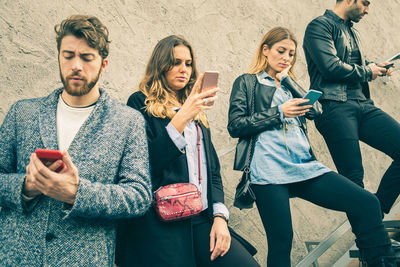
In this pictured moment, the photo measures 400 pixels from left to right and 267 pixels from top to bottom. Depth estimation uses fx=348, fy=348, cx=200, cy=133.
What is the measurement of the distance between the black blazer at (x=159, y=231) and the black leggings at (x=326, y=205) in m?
0.36

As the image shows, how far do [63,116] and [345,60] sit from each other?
189cm

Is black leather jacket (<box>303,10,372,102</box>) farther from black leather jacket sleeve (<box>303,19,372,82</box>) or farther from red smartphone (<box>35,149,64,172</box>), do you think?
red smartphone (<box>35,149,64,172</box>)

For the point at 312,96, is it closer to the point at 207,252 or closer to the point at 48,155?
the point at 207,252

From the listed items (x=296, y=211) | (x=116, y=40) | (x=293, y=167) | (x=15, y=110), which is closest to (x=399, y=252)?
(x=293, y=167)

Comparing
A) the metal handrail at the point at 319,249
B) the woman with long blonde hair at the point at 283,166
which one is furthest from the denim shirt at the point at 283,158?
the metal handrail at the point at 319,249

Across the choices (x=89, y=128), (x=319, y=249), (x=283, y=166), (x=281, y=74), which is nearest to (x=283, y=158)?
(x=283, y=166)

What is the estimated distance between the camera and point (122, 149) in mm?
1527

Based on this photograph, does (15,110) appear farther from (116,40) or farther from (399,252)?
(399,252)

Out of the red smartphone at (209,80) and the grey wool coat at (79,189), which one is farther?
the red smartphone at (209,80)

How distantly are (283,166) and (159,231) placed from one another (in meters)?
0.81

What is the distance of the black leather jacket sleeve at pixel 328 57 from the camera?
2.27 meters

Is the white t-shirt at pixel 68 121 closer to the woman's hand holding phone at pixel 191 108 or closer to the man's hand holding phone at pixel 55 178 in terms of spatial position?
the man's hand holding phone at pixel 55 178

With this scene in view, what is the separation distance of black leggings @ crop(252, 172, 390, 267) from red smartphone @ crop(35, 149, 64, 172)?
1148 millimetres

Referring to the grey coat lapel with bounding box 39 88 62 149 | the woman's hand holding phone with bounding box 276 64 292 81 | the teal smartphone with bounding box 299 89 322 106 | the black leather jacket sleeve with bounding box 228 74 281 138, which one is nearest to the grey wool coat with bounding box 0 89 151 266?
the grey coat lapel with bounding box 39 88 62 149
